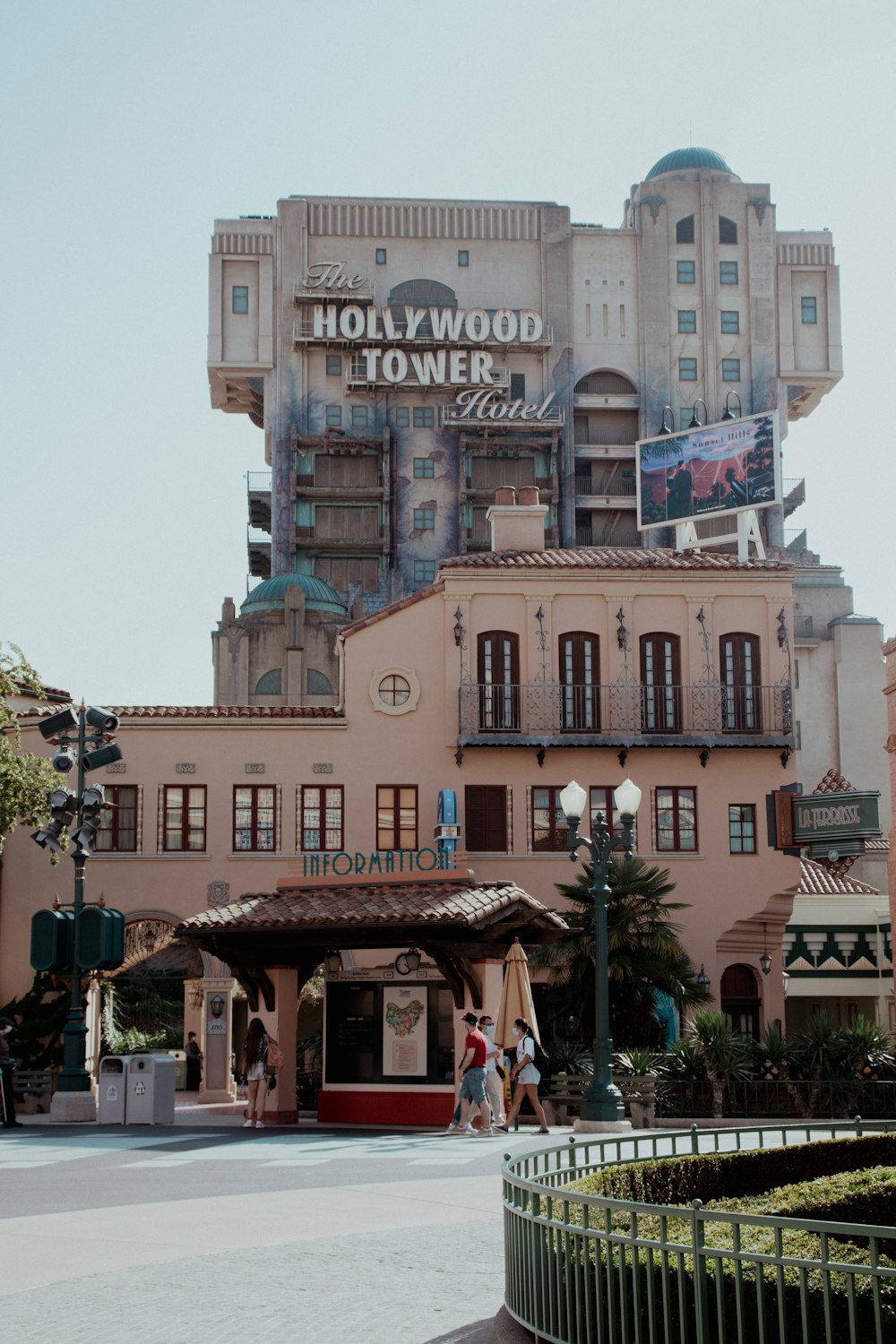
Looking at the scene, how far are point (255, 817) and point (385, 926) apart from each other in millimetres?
13156

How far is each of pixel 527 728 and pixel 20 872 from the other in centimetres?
1192

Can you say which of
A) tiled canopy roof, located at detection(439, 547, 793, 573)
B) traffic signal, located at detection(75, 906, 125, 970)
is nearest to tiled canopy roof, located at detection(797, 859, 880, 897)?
tiled canopy roof, located at detection(439, 547, 793, 573)

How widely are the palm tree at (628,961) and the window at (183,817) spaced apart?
9950 millimetres

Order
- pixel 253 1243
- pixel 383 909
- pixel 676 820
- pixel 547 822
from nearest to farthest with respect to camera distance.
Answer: pixel 253 1243, pixel 383 909, pixel 547 822, pixel 676 820

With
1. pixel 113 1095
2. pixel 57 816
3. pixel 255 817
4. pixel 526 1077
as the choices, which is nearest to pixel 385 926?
pixel 526 1077

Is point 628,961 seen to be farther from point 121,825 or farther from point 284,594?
point 284,594

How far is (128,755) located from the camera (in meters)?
39.0

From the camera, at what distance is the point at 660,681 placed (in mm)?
40531

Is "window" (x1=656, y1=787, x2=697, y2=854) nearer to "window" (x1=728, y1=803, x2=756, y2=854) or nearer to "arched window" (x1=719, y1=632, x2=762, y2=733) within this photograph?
"window" (x1=728, y1=803, x2=756, y2=854)

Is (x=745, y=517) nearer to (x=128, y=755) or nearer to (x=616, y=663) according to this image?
(x=616, y=663)

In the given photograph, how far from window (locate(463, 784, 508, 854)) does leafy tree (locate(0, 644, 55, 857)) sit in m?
10.6

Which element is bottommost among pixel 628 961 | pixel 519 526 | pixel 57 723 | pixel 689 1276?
pixel 689 1276

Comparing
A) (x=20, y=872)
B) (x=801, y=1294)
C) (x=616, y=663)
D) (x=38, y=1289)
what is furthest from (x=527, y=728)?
(x=801, y=1294)

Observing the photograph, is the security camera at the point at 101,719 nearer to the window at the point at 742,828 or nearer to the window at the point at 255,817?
the window at the point at 255,817
